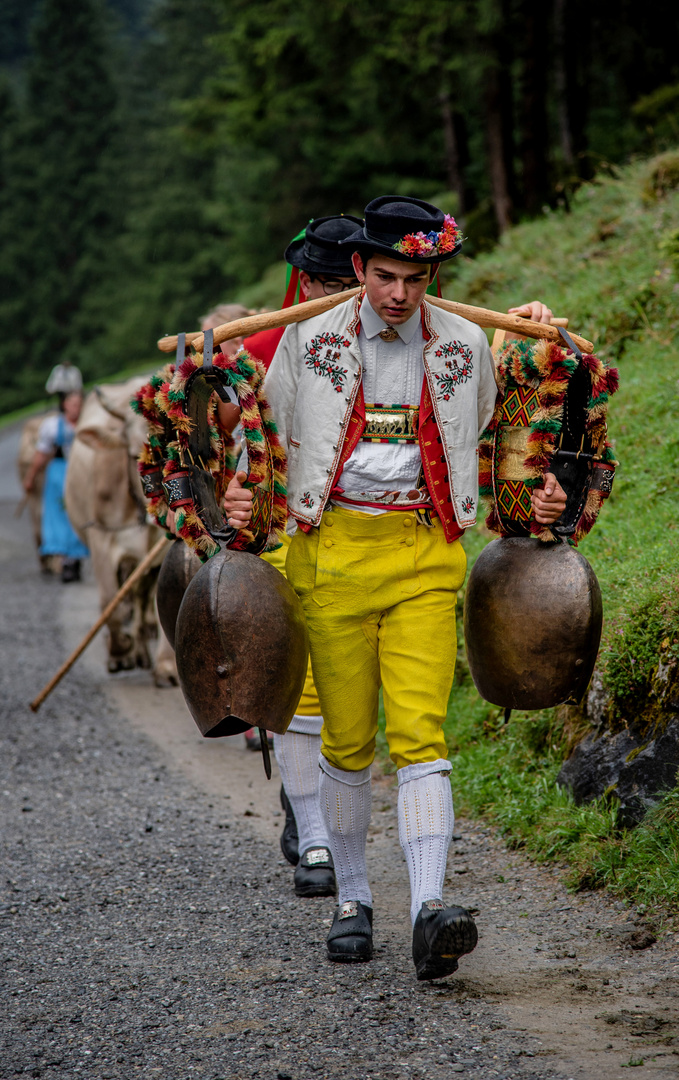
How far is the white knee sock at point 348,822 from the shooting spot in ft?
12.6

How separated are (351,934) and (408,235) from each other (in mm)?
2174

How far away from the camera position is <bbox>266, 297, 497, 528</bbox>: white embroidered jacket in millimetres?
3641

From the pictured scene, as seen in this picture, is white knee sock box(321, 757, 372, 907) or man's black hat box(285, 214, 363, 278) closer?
white knee sock box(321, 757, 372, 907)

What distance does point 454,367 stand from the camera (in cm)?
369

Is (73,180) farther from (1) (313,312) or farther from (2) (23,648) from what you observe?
(1) (313,312)

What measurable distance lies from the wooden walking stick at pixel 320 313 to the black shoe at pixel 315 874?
→ 1.98 m

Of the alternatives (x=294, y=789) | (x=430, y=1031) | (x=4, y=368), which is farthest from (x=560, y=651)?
(x=4, y=368)

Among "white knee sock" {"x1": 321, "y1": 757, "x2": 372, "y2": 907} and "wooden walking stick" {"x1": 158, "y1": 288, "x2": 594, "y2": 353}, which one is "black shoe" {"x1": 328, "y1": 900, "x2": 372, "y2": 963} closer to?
"white knee sock" {"x1": 321, "y1": 757, "x2": 372, "y2": 907}

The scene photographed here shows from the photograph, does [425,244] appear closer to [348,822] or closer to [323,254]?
[323,254]

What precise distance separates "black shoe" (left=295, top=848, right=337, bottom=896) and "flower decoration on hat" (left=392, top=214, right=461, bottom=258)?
227cm

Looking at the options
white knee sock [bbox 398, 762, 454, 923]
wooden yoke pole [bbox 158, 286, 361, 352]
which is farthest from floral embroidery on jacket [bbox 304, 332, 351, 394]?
white knee sock [bbox 398, 762, 454, 923]

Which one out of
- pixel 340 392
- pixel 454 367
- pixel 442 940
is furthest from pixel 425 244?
pixel 442 940

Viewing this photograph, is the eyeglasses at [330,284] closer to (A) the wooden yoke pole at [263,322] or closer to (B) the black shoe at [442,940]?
(A) the wooden yoke pole at [263,322]

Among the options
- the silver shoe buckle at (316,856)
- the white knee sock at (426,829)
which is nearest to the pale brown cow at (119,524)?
the silver shoe buckle at (316,856)
